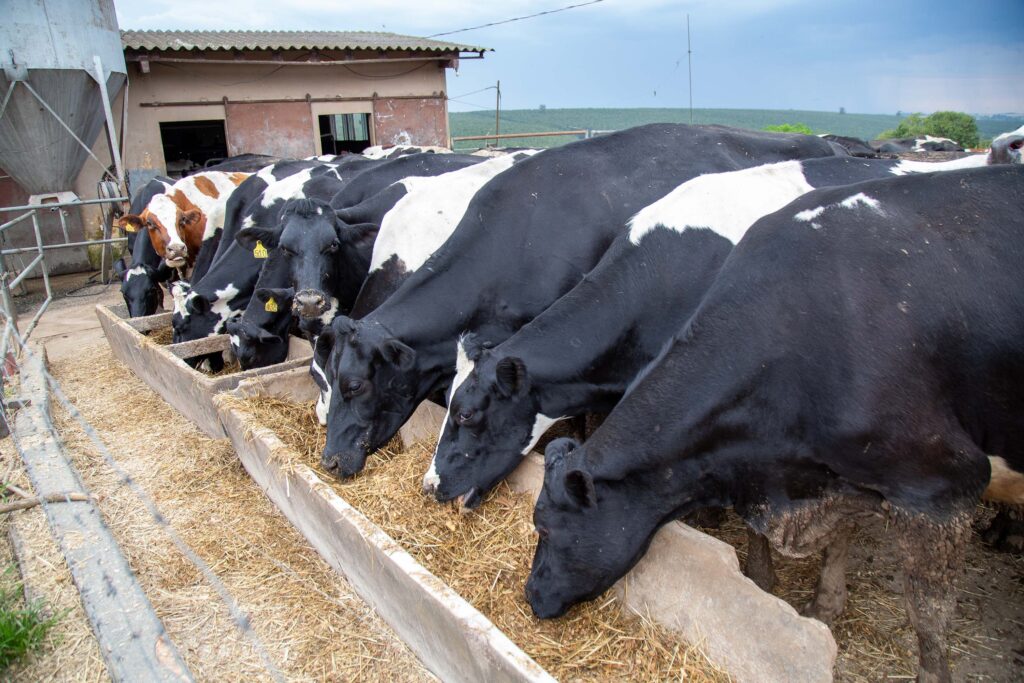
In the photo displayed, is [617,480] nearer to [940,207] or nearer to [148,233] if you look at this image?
[940,207]

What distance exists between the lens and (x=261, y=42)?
1620cm

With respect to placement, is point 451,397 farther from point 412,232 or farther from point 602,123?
point 602,123

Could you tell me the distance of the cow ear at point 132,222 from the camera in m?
9.05

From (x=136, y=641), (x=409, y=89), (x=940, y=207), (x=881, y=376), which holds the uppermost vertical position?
(x=409, y=89)

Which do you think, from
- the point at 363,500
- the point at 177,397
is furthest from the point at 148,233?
the point at 363,500

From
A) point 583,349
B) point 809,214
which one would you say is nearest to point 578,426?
point 583,349

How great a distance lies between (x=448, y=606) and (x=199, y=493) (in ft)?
9.32

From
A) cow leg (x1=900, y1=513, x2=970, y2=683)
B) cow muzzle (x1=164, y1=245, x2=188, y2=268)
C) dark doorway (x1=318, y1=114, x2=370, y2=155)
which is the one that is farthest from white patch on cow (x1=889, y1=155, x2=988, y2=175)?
dark doorway (x1=318, y1=114, x2=370, y2=155)

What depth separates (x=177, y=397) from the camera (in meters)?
6.32

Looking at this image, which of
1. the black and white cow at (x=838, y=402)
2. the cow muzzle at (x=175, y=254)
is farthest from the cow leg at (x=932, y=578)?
the cow muzzle at (x=175, y=254)

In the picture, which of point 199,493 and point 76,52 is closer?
point 199,493

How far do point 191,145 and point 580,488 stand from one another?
22.4 meters

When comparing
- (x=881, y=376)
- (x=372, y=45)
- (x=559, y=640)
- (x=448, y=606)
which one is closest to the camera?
(x=881, y=376)

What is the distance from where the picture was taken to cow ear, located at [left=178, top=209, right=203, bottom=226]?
8.61 meters
